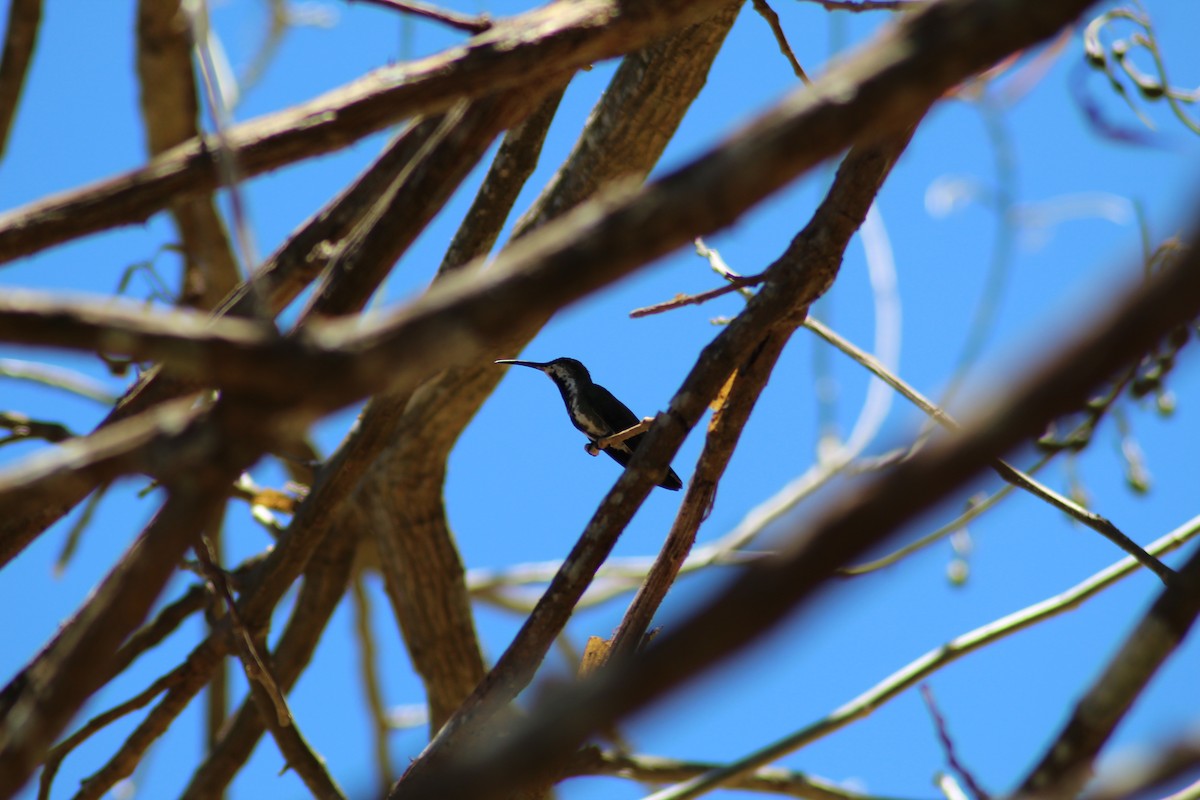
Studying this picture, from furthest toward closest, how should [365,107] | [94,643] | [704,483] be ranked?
[704,483], [365,107], [94,643]

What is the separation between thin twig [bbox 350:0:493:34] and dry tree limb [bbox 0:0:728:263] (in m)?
0.24

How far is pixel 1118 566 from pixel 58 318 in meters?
2.51

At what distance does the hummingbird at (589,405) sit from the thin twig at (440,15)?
262 centimetres

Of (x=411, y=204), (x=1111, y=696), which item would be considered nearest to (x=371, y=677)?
(x=411, y=204)

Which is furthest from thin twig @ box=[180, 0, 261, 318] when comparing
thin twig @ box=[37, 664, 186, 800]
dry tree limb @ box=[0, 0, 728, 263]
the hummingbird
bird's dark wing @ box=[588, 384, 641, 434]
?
bird's dark wing @ box=[588, 384, 641, 434]

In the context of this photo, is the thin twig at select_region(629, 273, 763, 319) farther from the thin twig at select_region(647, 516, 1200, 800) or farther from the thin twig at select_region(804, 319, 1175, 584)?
the thin twig at select_region(647, 516, 1200, 800)

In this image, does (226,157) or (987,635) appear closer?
(226,157)

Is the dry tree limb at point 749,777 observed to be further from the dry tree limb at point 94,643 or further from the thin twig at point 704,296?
the dry tree limb at point 94,643

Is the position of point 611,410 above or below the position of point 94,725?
above

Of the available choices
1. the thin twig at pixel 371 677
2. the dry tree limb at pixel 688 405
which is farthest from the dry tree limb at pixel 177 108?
the dry tree limb at pixel 688 405

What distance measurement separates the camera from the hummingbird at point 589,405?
547cm

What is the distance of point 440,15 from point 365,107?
413 millimetres

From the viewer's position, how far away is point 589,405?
5664 millimetres

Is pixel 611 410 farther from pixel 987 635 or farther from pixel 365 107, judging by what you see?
pixel 365 107
